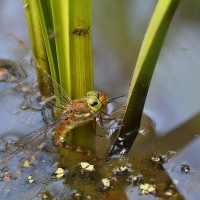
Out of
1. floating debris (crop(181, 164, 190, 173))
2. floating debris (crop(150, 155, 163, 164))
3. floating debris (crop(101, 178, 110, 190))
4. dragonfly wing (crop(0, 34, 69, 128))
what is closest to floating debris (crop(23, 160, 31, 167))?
dragonfly wing (crop(0, 34, 69, 128))

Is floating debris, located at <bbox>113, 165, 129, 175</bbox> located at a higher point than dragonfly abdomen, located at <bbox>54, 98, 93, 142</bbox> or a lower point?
lower

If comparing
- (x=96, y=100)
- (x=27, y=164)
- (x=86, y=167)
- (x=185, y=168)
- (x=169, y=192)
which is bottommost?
(x=169, y=192)

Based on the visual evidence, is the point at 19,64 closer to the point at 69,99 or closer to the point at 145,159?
the point at 69,99

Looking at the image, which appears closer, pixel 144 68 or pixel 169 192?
pixel 144 68

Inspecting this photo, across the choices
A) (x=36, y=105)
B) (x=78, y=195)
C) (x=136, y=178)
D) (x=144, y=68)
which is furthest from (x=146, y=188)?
(x=36, y=105)

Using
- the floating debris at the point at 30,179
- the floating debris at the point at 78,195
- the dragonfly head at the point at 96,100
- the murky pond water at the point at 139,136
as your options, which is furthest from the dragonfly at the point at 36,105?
the floating debris at the point at 78,195

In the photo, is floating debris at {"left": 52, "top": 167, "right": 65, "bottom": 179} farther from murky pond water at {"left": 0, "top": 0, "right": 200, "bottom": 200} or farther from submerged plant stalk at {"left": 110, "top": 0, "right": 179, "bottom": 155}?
submerged plant stalk at {"left": 110, "top": 0, "right": 179, "bottom": 155}

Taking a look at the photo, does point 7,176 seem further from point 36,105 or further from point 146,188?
point 146,188
